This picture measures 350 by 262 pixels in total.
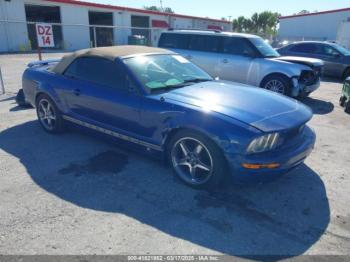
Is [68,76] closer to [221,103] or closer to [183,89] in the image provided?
[183,89]

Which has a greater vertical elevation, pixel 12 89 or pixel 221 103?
pixel 221 103

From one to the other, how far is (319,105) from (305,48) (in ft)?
18.0

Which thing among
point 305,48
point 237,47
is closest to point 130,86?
point 237,47

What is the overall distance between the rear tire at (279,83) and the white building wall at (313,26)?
32.5 meters

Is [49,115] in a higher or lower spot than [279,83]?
lower

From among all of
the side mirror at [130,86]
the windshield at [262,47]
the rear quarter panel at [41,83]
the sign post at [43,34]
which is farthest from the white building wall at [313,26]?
the side mirror at [130,86]

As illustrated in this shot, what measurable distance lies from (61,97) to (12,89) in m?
5.44

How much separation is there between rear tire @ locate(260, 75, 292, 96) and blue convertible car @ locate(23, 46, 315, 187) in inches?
154

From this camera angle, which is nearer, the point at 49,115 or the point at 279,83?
the point at 49,115

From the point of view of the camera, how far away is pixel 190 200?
345 cm

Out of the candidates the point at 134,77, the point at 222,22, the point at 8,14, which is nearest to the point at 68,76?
the point at 134,77

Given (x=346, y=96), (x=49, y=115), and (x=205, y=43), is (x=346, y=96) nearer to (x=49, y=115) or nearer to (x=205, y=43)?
(x=205, y=43)

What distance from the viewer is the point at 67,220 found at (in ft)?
10.1

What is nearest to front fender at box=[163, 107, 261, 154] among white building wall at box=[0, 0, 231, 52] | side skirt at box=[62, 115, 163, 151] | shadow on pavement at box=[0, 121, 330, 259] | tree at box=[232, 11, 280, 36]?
side skirt at box=[62, 115, 163, 151]
